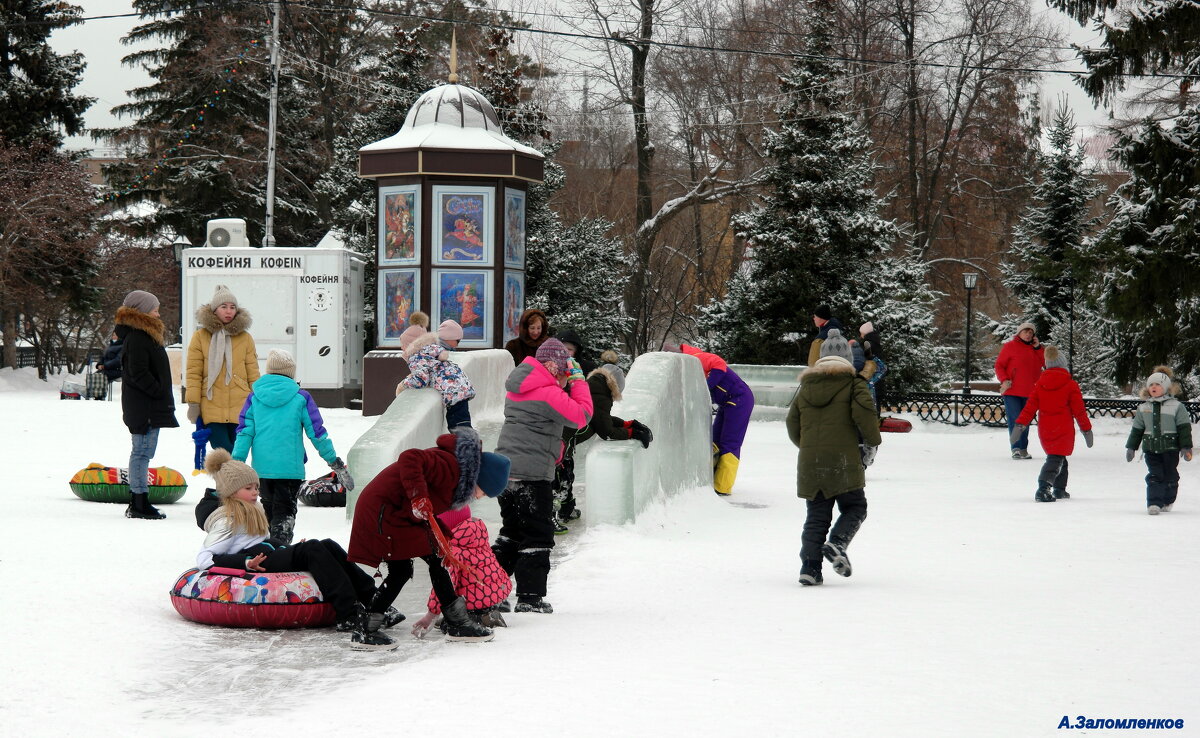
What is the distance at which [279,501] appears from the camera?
8.54 metres

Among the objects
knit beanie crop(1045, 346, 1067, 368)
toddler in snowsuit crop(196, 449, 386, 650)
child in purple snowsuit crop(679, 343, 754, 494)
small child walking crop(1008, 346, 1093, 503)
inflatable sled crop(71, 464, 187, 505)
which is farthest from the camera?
knit beanie crop(1045, 346, 1067, 368)

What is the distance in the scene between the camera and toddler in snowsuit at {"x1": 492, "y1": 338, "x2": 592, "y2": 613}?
7.18 meters

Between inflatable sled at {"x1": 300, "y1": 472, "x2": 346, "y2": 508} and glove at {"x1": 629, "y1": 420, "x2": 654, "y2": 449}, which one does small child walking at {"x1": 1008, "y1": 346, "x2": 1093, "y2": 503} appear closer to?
glove at {"x1": 629, "y1": 420, "x2": 654, "y2": 449}

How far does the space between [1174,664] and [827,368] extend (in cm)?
285

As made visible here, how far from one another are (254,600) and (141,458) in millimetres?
3855

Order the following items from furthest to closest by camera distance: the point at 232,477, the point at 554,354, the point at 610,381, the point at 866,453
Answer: the point at 610,381 < the point at 866,453 < the point at 554,354 < the point at 232,477

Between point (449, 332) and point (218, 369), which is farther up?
point (449, 332)

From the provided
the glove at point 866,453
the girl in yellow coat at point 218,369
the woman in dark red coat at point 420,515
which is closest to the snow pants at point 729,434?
the glove at point 866,453

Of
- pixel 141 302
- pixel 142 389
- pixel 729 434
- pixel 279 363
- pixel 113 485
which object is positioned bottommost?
pixel 113 485

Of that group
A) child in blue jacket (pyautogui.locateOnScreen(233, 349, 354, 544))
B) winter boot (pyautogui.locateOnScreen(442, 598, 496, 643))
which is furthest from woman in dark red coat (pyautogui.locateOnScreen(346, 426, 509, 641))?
child in blue jacket (pyautogui.locateOnScreen(233, 349, 354, 544))

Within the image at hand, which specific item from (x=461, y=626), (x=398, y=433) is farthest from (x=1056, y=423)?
(x=461, y=626)

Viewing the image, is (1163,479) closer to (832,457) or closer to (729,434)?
(729,434)

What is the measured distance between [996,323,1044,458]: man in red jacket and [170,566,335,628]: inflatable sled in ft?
41.2

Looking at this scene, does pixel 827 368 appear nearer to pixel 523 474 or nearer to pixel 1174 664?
pixel 523 474
